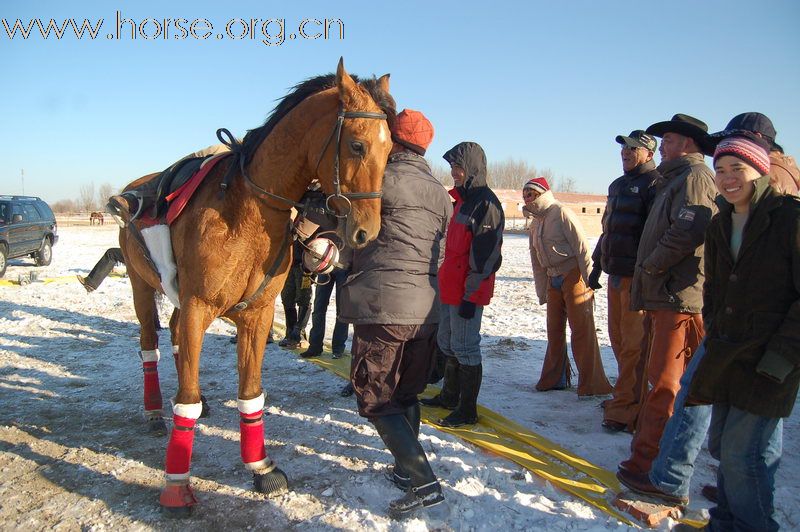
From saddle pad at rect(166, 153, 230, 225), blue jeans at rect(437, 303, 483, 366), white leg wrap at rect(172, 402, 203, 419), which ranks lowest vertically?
white leg wrap at rect(172, 402, 203, 419)

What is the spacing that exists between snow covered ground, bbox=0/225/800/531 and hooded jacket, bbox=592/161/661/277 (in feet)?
4.66

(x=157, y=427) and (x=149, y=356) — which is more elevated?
(x=149, y=356)

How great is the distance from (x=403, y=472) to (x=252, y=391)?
110 centimetres

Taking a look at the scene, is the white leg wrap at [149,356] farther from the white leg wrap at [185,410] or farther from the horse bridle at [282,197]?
A: the horse bridle at [282,197]

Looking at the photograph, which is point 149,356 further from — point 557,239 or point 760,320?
point 760,320

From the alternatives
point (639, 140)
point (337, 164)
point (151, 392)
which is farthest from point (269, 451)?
point (639, 140)

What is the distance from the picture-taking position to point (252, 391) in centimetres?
329

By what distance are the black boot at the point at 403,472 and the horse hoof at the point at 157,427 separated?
189cm

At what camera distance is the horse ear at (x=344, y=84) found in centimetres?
266

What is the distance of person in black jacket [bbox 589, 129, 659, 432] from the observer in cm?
419

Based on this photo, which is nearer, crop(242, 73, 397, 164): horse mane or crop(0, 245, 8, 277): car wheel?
crop(242, 73, 397, 164): horse mane

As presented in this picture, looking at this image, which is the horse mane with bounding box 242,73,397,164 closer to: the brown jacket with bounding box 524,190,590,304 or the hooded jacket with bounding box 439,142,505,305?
the hooded jacket with bounding box 439,142,505,305

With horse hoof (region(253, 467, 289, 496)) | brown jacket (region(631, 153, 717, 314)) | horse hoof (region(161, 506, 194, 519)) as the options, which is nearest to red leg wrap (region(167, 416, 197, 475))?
horse hoof (region(161, 506, 194, 519))

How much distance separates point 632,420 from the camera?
4125mm
